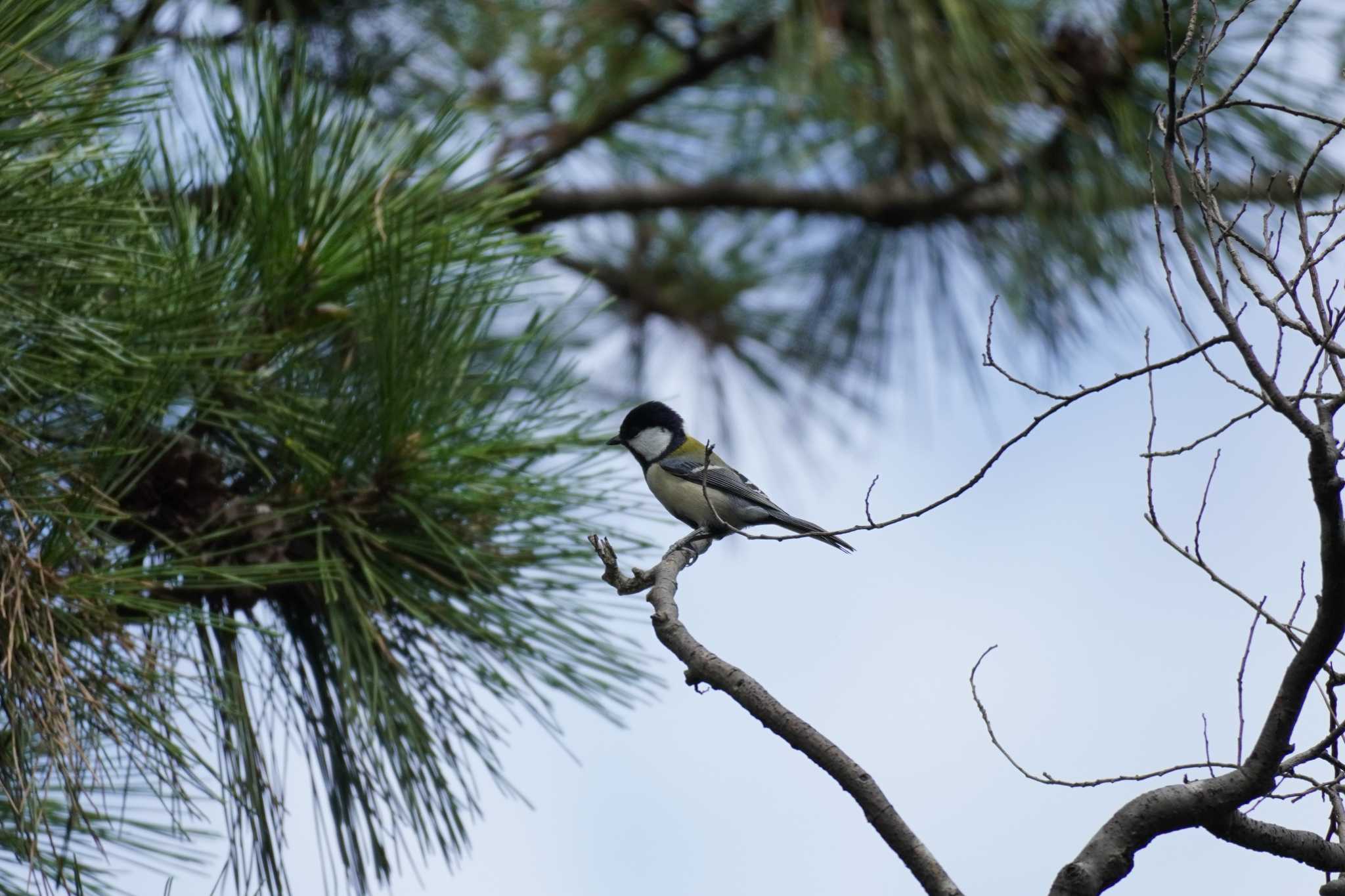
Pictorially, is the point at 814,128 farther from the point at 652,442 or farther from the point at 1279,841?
the point at 1279,841

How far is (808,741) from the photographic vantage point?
4.67 feet

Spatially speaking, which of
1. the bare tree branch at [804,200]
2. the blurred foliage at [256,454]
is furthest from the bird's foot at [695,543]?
the bare tree branch at [804,200]

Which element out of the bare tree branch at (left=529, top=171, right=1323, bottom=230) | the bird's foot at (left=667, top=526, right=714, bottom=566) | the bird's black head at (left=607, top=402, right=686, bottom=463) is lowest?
the bird's foot at (left=667, top=526, right=714, bottom=566)

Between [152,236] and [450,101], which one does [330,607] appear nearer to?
[152,236]

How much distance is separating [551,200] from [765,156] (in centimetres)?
110

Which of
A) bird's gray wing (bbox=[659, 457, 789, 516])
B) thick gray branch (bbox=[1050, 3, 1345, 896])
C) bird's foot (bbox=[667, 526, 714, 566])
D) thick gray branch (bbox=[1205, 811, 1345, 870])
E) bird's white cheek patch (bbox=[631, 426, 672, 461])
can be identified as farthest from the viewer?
bird's white cheek patch (bbox=[631, 426, 672, 461])

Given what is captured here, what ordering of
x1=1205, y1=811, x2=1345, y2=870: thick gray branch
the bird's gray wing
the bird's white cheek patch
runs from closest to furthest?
1. x1=1205, y1=811, x2=1345, y2=870: thick gray branch
2. the bird's gray wing
3. the bird's white cheek patch

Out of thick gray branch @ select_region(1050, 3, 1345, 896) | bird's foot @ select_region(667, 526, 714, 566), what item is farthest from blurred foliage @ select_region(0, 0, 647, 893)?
thick gray branch @ select_region(1050, 3, 1345, 896)

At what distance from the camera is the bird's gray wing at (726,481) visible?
3094 millimetres

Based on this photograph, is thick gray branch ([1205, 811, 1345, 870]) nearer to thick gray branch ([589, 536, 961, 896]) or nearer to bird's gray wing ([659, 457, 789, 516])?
thick gray branch ([589, 536, 961, 896])

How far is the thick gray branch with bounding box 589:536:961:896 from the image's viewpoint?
4.45ft

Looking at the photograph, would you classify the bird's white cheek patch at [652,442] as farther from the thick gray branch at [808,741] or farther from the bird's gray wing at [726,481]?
the thick gray branch at [808,741]

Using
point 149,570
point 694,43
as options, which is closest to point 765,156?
point 694,43

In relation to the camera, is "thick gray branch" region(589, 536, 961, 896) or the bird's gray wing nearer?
"thick gray branch" region(589, 536, 961, 896)
